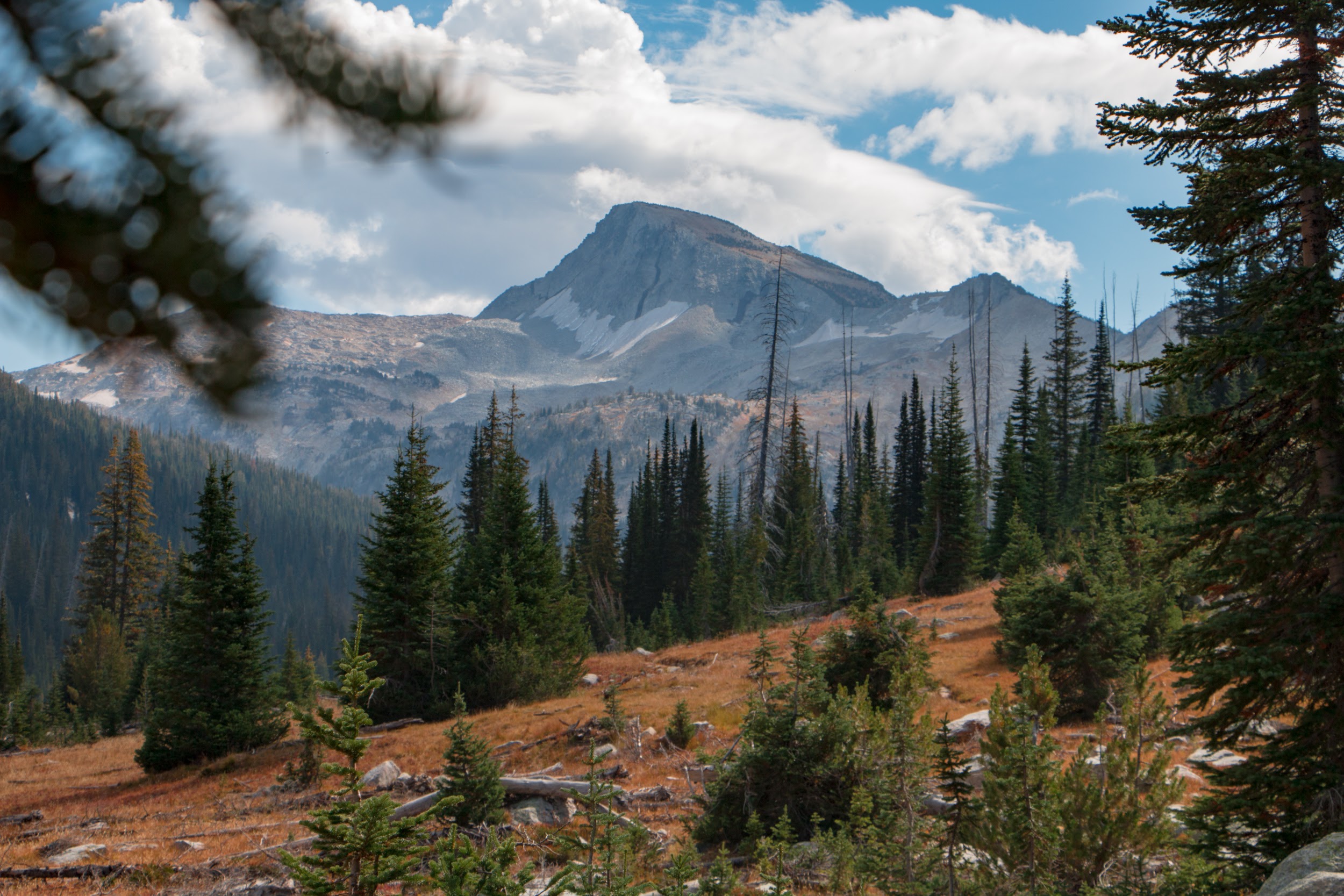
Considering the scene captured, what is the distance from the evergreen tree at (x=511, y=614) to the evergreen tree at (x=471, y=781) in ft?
40.8

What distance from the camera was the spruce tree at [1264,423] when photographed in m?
6.60

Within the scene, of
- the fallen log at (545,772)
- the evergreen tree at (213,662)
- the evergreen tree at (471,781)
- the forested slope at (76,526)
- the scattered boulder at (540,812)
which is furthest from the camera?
the forested slope at (76,526)

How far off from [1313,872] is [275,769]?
1785 centimetres

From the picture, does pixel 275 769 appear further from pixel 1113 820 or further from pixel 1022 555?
pixel 1022 555

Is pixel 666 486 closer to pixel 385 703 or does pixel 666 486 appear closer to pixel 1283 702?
pixel 385 703

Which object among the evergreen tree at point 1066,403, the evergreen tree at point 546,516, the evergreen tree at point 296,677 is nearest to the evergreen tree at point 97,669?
the evergreen tree at point 296,677

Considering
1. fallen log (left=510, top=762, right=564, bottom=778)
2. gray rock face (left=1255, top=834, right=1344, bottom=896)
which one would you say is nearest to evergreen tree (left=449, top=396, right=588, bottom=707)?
fallen log (left=510, top=762, right=564, bottom=778)

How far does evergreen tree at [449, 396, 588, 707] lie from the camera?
2231 centimetres

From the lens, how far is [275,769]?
1720 cm

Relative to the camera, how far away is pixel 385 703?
22812mm

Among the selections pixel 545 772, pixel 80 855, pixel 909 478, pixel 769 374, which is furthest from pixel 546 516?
pixel 80 855

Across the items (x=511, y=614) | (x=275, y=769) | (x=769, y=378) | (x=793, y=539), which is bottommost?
(x=793, y=539)

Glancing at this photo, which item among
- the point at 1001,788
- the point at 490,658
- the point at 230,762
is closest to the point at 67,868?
the point at 230,762

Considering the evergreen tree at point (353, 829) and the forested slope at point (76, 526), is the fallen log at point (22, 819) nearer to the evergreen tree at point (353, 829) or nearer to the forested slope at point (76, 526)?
the evergreen tree at point (353, 829)
